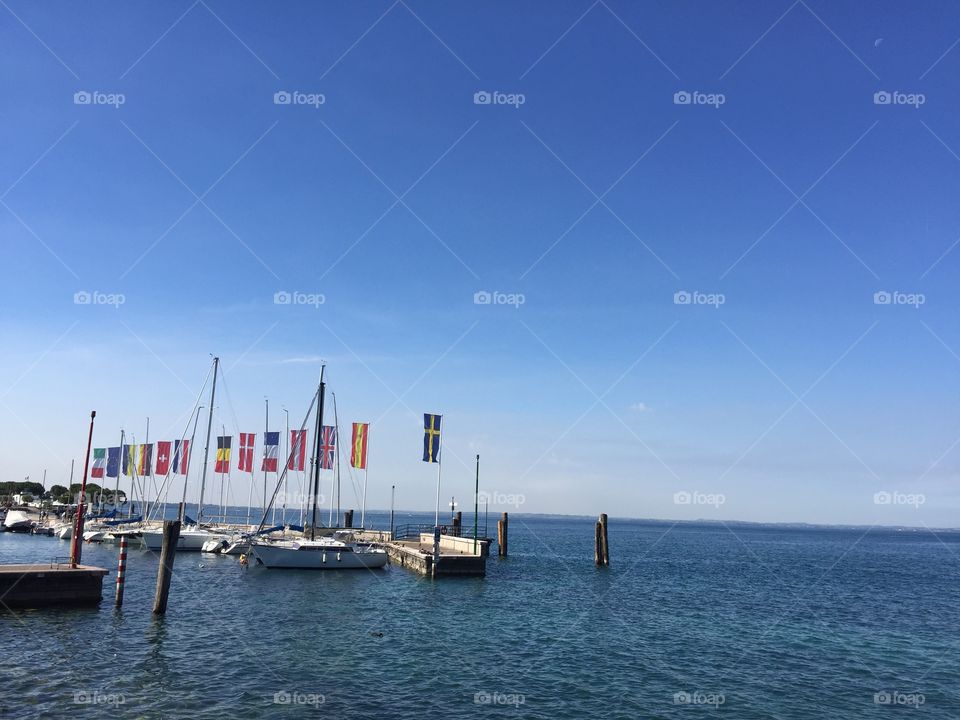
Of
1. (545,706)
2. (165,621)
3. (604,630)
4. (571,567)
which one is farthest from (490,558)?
(545,706)

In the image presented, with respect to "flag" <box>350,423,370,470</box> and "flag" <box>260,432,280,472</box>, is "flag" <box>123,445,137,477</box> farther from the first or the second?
"flag" <box>350,423,370,470</box>

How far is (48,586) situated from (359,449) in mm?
32850

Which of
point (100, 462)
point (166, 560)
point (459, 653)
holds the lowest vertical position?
point (459, 653)

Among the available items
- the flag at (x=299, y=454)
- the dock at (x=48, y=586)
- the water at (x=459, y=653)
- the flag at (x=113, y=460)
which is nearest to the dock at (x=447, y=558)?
the water at (x=459, y=653)

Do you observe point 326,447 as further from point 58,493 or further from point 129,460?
point 58,493

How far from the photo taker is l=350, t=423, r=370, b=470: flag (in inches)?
2544

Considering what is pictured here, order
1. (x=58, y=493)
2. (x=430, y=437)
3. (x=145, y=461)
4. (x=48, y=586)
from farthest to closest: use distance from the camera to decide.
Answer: (x=58, y=493) → (x=145, y=461) → (x=430, y=437) → (x=48, y=586)

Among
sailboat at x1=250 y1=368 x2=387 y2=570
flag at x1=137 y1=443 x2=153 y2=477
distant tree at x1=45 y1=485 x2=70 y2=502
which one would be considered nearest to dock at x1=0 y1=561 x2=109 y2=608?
sailboat at x1=250 y1=368 x2=387 y2=570

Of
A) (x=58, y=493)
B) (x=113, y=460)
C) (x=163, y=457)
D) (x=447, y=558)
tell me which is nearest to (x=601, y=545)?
(x=447, y=558)

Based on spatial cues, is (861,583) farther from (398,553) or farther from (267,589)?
(267,589)

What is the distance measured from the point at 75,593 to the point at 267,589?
1357 cm

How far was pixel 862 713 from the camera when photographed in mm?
23516

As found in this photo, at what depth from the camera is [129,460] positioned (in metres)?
84.1

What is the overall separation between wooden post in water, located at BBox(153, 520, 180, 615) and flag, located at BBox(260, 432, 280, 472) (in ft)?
104
